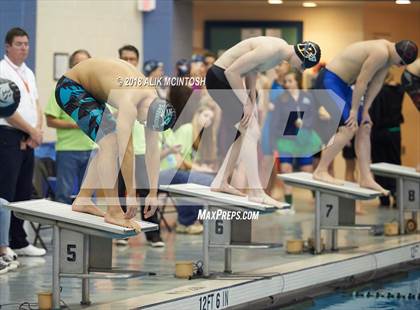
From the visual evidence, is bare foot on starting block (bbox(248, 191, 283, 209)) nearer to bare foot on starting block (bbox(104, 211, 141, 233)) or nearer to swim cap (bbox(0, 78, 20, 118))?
bare foot on starting block (bbox(104, 211, 141, 233))

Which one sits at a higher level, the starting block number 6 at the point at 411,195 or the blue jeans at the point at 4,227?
the starting block number 6 at the point at 411,195

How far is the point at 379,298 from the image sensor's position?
24.9 ft

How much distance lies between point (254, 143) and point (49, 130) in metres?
3.35

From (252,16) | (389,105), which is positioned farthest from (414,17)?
(389,105)

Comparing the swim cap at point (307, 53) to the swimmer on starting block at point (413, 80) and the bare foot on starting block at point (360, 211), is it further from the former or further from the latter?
the bare foot on starting block at point (360, 211)

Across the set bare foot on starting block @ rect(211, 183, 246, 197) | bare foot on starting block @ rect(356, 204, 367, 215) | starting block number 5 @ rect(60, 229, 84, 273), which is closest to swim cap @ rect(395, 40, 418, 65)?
bare foot on starting block @ rect(211, 183, 246, 197)

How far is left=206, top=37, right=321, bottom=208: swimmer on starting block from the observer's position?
750cm

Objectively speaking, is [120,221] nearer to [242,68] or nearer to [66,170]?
[242,68]

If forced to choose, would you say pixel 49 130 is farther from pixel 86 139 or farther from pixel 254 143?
pixel 254 143

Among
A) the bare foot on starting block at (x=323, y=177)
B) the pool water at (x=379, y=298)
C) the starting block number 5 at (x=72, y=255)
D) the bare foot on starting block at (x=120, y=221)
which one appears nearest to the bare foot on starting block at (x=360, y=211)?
the bare foot on starting block at (x=323, y=177)

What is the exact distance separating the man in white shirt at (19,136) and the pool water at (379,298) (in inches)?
87.2

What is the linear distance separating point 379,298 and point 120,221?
2382 millimetres

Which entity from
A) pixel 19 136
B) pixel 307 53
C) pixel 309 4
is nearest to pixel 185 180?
pixel 19 136

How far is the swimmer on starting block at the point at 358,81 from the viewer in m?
8.70
